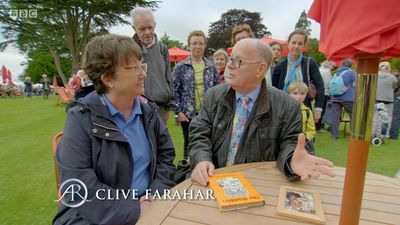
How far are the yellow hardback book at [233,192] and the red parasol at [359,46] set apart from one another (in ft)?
1.53

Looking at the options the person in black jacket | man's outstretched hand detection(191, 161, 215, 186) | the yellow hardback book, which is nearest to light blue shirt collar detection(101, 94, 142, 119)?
man's outstretched hand detection(191, 161, 215, 186)

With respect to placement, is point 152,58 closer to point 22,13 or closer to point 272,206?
point 272,206

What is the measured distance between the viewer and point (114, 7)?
2133 cm

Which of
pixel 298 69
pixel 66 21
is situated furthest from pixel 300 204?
pixel 66 21

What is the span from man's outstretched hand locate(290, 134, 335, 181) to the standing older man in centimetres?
204

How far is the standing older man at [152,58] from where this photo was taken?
2.98 meters

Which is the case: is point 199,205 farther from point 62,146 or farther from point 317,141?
point 317,141

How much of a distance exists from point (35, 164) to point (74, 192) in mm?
3438

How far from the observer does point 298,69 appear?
11.7 feet

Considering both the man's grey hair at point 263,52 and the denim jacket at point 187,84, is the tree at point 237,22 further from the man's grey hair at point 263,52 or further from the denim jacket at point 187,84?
the man's grey hair at point 263,52

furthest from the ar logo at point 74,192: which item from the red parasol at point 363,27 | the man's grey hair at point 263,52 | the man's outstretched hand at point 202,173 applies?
the man's grey hair at point 263,52

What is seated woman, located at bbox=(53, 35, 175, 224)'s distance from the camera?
1.42 metres

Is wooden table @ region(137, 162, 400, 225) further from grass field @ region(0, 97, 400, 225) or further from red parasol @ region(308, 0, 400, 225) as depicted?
grass field @ region(0, 97, 400, 225)

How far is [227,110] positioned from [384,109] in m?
5.44
